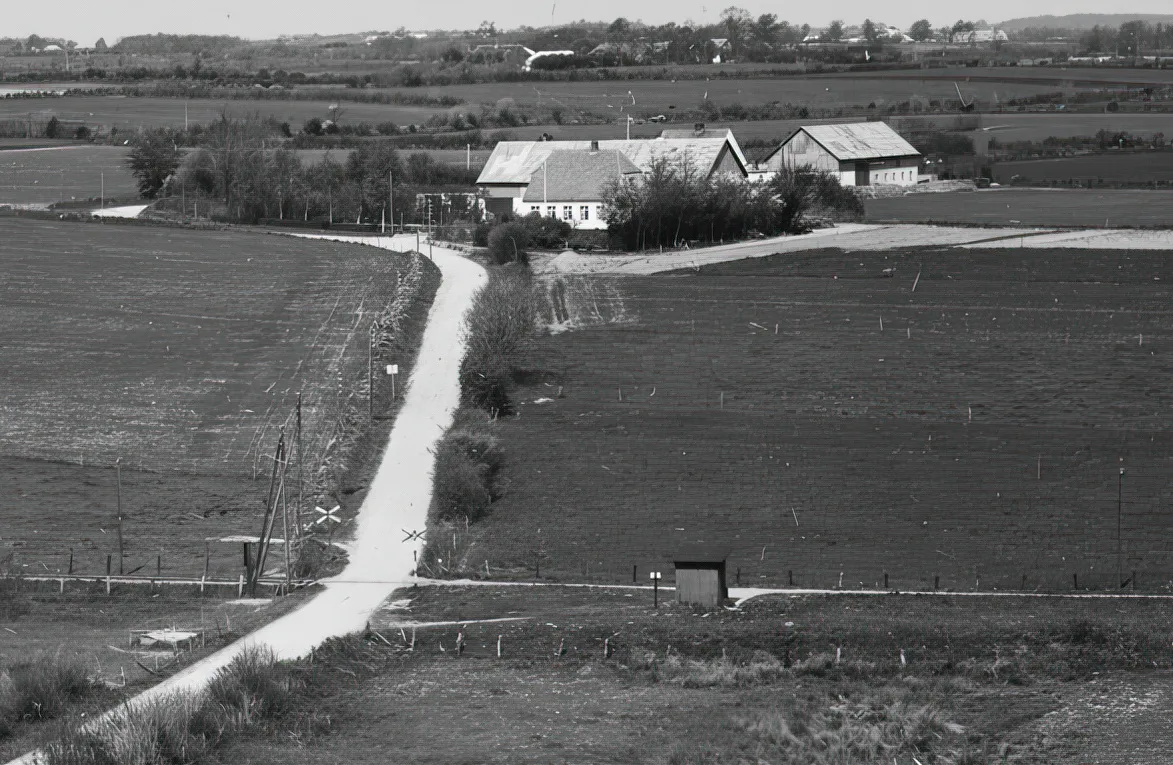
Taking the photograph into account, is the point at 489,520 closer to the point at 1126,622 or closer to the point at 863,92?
the point at 1126,622

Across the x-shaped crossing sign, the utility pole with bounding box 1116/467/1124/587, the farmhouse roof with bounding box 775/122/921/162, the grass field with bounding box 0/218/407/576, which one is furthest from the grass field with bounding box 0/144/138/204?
the utility pole with bounding box 1116/467/1124/587

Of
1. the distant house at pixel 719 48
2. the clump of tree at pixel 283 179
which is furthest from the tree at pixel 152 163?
the distant house at pixel 719 48

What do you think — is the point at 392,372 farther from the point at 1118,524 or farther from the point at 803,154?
the point at 803,154

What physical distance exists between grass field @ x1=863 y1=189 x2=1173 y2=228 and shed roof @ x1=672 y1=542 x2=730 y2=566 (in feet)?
168

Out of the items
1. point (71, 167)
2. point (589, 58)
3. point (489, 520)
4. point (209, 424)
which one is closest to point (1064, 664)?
point (489, 520)

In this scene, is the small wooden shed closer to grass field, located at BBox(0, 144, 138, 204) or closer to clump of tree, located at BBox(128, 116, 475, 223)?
clump of tree, located at BBox(128, 116, 475, 223)

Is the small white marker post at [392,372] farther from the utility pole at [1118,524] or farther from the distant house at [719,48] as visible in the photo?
the distant house at [719,48]

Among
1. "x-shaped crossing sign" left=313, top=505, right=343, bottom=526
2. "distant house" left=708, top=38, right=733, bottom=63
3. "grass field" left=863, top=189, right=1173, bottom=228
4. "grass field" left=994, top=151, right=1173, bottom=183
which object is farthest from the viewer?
"distant house" left=708, top=38, right=733, bottom=63

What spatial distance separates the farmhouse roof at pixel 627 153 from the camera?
80688 millimetres

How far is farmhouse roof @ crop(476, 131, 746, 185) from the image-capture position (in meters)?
80.7

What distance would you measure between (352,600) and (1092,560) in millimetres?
12812

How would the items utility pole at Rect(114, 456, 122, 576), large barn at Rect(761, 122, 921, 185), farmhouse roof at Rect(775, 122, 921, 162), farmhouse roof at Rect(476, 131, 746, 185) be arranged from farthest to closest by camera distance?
farmhouse roof at Rect(775, 122, 921, 162)
large barn at Rect(761, 122, 921, 185)
farmhouse roof at Rect(476, 131, 746, 185)
utility pole at Rect(114, 456, 122, 576)

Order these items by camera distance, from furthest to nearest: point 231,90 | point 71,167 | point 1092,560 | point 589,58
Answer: point 589,58 < point 231,90 < point 71,167 < point 1092,560

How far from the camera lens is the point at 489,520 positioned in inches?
1216
